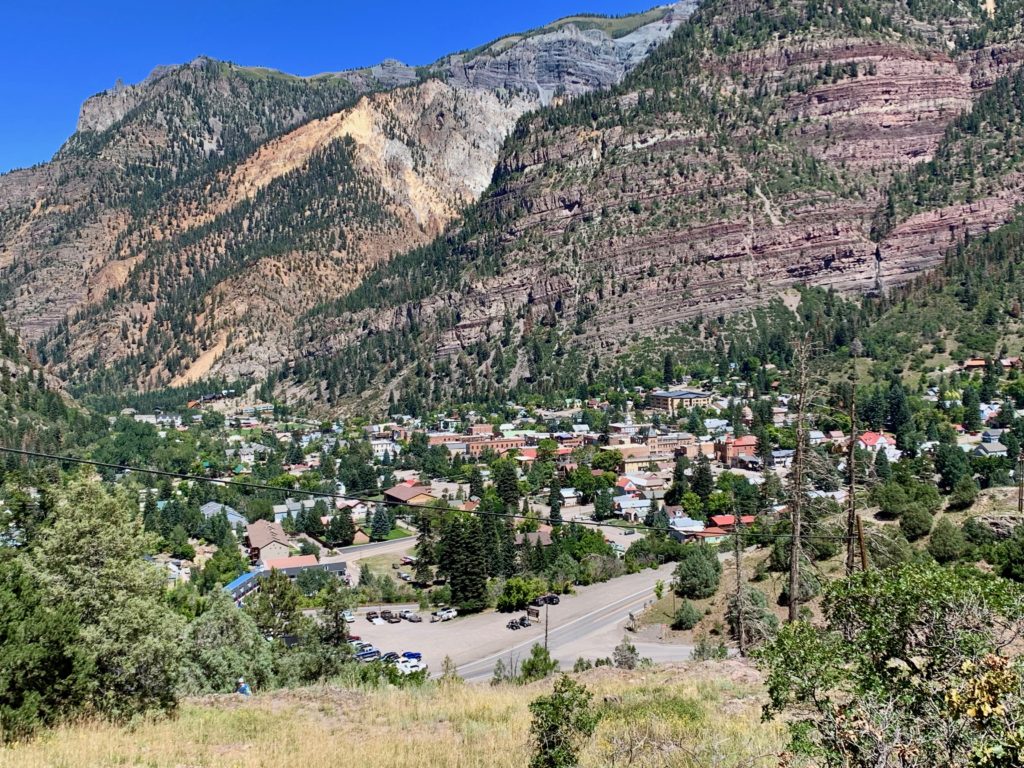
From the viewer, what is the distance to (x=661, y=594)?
39.8 m

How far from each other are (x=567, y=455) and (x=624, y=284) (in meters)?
58.2

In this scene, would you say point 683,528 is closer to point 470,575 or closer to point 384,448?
point 470,575

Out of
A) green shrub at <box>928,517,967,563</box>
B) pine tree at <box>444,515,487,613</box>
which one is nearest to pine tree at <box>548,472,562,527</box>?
pine tree at <box>444,515,487,613</box>

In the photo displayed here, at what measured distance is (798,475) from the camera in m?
16.0

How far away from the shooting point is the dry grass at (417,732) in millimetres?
7965

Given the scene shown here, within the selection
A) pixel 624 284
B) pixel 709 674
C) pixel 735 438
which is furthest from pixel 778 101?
pixel 709 674

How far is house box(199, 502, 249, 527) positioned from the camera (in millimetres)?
62731

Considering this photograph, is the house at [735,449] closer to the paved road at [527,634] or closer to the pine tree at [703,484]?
the pine tree at [703,484]

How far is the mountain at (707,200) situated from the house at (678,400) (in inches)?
718

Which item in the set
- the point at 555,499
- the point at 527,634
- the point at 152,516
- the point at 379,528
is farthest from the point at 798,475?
the point at 152,516

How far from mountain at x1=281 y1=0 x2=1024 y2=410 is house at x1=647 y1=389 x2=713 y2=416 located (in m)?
18.2

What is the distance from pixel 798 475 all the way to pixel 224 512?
181 ft

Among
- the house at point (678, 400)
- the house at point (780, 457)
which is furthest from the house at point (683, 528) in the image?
the house at point (678, 400)

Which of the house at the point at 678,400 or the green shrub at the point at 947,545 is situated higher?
the green shrub at the point at 947,545
